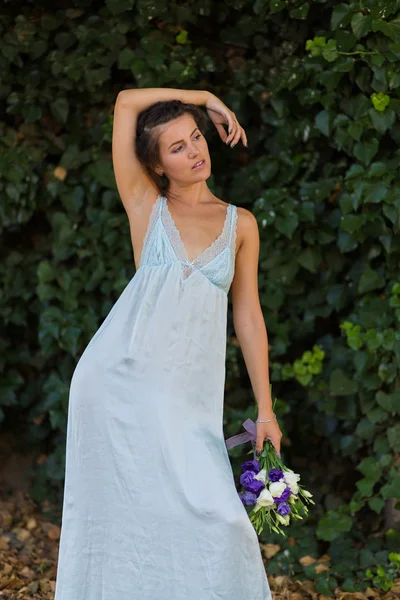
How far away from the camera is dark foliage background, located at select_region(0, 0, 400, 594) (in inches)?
135

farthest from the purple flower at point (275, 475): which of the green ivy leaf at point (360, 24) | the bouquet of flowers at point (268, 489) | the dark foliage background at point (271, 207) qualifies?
the green ivy leaf at point (360, 24)

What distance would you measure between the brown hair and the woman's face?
2 centimetres

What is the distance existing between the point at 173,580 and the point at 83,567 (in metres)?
0.26

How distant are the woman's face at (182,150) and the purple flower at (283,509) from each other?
93 cm

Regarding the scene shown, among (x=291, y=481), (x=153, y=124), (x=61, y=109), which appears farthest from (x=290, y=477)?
(x=61, y=109)

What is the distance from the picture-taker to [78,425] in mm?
2572

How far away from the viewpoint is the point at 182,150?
8.73 ft

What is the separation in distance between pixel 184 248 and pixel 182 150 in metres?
0.28

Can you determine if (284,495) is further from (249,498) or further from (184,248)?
(184,248)

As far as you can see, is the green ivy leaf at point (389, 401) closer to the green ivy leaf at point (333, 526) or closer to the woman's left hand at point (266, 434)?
the green ivy leaf at point (333, 526)

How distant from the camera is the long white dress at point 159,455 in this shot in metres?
2.44

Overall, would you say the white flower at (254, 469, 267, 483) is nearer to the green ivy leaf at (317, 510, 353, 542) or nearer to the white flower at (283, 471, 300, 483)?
the white flower at (283, 471, 300, 483)

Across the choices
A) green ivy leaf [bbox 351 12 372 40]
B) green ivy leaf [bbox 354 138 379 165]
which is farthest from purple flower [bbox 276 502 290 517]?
green ivy leaf [bbox 351 12 372 40]

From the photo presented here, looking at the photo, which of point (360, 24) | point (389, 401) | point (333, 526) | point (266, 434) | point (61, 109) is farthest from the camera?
point (61, 109)
